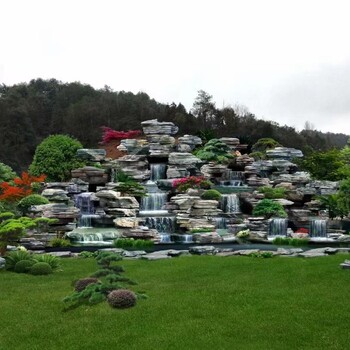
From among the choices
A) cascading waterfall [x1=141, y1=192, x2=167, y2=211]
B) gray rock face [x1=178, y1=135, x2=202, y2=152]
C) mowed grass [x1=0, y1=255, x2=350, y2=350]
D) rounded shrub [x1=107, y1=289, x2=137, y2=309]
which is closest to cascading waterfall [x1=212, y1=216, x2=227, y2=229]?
cascading waterfall [x1=141, y1=192, x2=167, y2=211]

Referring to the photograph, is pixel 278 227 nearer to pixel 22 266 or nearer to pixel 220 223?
pixel 220 223

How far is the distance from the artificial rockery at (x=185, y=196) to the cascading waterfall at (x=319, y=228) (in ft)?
0.16

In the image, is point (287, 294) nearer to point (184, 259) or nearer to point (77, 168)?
point (184, 259)

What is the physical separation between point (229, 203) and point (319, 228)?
5.88 meters

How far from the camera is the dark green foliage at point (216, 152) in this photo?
127ft

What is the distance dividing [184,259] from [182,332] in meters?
7.93

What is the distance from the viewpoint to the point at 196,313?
29.4 feet

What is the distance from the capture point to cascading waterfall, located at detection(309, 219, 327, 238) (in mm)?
26719

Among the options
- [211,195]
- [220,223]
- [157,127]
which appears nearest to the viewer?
[220,223]

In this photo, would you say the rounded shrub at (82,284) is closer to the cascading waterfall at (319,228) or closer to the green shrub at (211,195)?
the cascading waterfall at (319,228)

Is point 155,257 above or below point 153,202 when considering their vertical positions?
below

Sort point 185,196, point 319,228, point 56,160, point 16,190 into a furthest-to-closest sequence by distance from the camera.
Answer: point 56,160 < point 185,196 < point 319,228 < point 16,190

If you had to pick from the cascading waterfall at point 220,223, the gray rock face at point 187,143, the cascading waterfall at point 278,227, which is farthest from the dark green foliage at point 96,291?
the gray rock face at point 187,143

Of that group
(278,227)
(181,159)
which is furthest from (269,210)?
(181,159)
